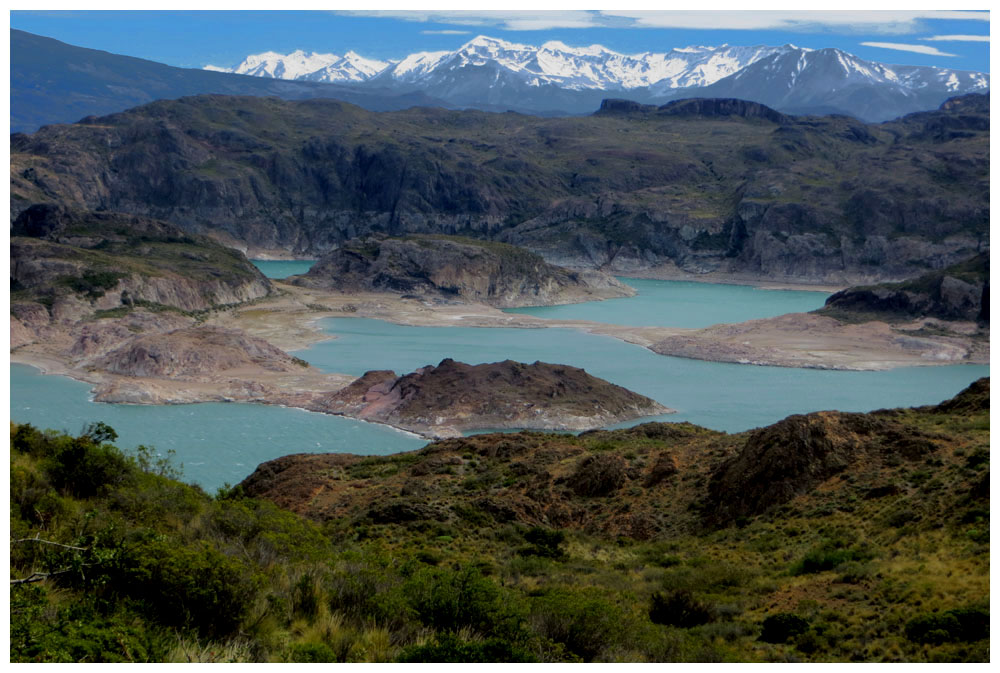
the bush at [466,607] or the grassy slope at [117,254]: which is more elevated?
the bush at [466,607]

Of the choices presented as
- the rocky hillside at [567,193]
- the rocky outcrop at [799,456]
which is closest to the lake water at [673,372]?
the rocky outcrop at [799,456]

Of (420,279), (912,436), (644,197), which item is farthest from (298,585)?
(644,197)

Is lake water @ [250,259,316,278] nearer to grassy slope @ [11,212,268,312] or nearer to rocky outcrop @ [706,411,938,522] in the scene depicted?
grassy slope @ [11,212,268,312]

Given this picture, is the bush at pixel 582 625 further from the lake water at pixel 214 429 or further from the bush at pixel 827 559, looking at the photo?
the lake water at pixel 214 429

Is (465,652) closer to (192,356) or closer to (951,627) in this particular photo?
(951,627)

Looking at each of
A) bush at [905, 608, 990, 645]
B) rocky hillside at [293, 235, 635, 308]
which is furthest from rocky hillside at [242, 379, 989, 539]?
rocky hillside at [293, 235, 635, 308]

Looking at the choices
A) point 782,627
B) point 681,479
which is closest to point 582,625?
point 782,627
